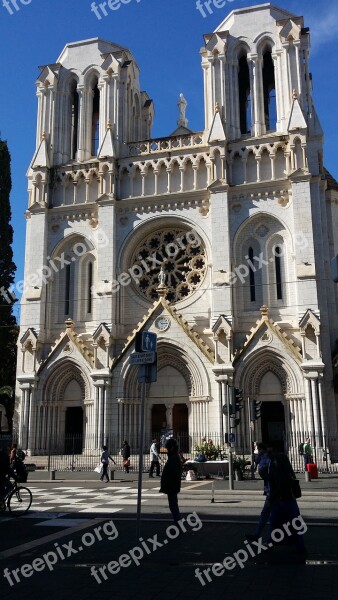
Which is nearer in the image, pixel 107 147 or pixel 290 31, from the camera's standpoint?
pixel 290 31

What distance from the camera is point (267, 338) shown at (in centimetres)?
2831

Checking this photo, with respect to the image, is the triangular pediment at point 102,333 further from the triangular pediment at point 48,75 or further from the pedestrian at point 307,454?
the triangular pediment at point 48,75

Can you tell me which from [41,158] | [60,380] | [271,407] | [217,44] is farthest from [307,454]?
[217,44]

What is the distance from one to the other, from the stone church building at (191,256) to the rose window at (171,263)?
0.08 metres

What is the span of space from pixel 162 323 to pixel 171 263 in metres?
4.78

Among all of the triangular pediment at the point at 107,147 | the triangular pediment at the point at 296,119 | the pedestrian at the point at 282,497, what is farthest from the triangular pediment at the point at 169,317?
the pedestrian at the point at 282,497

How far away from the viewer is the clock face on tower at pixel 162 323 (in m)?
29.9

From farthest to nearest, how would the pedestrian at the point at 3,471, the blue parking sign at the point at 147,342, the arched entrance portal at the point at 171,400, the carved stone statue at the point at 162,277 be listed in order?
the carved stone statue at the point at 162,277, the arched entrance portal at the point at 171,400, the pedestrian at the point at 3,471, the blue parking sign at the point at 147,342

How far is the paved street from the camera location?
6820mm

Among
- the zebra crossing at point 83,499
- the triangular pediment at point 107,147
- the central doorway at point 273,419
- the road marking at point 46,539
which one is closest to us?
the road marking at point 46,539

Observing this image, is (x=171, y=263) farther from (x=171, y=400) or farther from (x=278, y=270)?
(x=171, y=400)

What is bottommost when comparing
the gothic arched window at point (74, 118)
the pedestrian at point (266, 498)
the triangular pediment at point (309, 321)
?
the pedestrian at point (266, 498)

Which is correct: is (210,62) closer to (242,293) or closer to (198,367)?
(242,293)

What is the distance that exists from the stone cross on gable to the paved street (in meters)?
30.4
